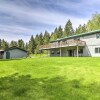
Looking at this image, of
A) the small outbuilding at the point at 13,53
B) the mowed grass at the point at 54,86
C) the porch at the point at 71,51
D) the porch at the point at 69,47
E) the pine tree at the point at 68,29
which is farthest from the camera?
the pine tree at the point at 68,29

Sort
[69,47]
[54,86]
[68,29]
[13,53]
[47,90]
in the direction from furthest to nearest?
1. [68,29]
2. [13,53]
3. [69,47]
4. [54,86]
5. [47,90]

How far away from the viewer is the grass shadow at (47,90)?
10.6m

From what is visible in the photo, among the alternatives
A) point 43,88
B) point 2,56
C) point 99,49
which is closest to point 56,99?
point 43,88

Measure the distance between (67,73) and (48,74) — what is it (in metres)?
1.67

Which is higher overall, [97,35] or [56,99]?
[97,35]

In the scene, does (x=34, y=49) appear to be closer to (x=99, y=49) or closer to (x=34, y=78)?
(x=99, y=49)

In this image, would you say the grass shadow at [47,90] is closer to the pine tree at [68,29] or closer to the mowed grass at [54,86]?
the mowed grass at [54,86]

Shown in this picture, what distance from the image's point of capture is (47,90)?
1176 cm

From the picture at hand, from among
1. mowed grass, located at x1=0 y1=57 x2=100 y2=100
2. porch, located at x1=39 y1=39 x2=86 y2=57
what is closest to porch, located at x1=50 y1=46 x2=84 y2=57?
porch, located at x1=39 y1=39 x2=86 y2=57

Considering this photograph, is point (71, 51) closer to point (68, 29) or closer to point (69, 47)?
point (69, 47)

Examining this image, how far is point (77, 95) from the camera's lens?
10828 mm

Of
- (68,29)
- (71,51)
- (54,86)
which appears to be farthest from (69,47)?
(68,29)

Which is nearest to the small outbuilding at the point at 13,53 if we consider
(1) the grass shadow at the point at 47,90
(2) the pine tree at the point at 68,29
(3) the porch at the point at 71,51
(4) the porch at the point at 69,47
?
(4) the porch at the point at 69,47

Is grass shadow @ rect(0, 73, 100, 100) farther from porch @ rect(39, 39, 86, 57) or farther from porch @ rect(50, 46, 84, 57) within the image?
porch @ rect(50, 46, 84, 57)
